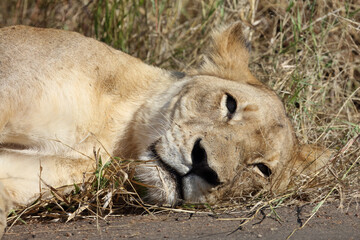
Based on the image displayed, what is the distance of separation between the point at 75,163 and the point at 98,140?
0.55 ft

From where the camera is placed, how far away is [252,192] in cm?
288

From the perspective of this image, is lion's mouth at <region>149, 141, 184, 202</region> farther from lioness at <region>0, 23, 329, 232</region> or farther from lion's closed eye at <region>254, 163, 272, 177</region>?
lion's closed eye at <region>254, 163, 272, 177</region>

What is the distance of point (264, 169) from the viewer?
2820 mm

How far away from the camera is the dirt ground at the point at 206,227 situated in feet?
7.34

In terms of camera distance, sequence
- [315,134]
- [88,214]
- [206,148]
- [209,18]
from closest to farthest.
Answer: [206,148] < [88,214] < [315,134] < [209,18]


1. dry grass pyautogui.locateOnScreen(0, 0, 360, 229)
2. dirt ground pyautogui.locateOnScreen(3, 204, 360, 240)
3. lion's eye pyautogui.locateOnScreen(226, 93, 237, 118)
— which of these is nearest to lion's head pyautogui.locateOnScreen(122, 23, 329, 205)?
lion's eye pyautogui.locateOnScreen(226, 93, 237, 118)

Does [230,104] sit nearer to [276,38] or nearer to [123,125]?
[123,125]

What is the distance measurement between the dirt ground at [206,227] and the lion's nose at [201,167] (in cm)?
19

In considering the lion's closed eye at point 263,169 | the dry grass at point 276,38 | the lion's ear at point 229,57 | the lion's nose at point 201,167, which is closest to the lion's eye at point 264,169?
the lion's closed eye at point 263,169

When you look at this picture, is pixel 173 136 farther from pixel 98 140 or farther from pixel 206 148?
pixel 98 140

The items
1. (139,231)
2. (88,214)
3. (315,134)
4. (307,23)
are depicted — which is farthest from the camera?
(307,23)

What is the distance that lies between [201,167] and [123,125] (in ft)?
2.07

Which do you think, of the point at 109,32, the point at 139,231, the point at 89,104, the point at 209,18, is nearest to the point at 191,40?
the point at 209,18

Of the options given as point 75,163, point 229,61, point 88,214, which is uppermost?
point 229,61
